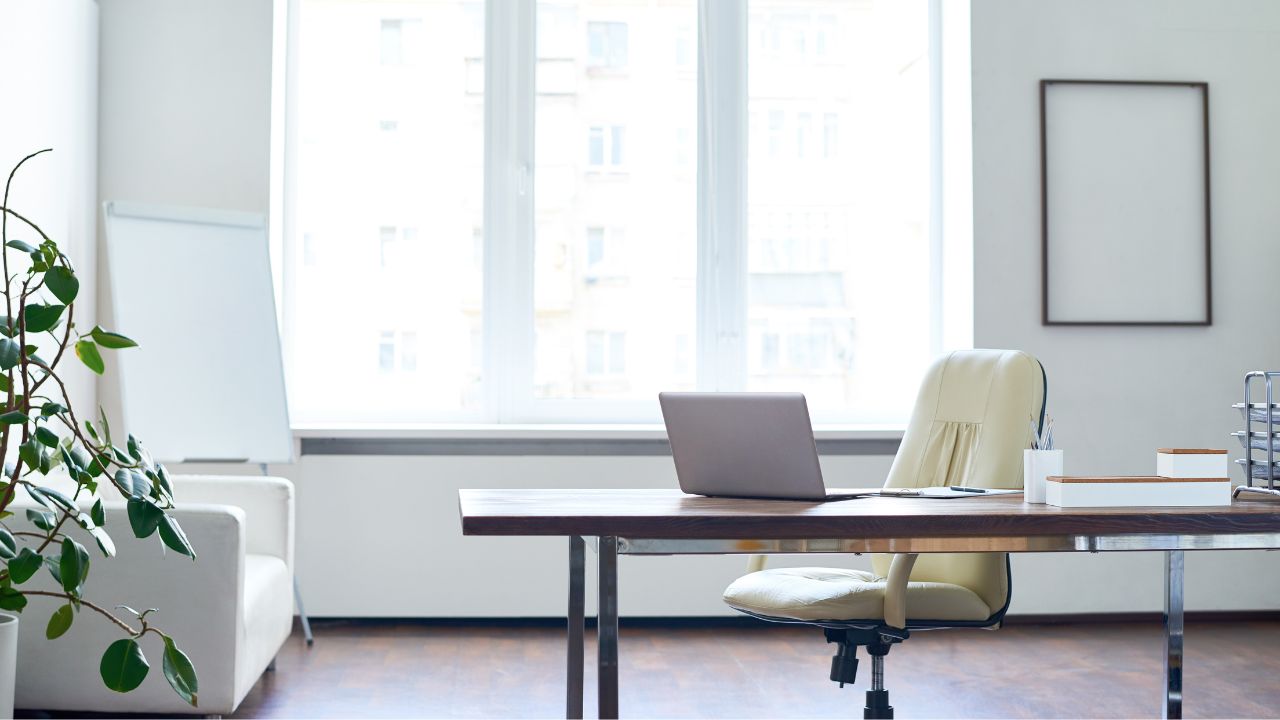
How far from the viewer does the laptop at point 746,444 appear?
189 centimetres

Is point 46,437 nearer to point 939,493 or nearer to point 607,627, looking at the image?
point 607,627

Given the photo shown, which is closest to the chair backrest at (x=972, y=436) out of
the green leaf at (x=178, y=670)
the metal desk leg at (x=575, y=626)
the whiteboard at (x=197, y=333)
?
the metal desk leg at (x=575, y=626)

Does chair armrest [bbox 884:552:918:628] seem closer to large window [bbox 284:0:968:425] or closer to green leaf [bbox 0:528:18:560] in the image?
green leaf [bbox 0:528:18:560]

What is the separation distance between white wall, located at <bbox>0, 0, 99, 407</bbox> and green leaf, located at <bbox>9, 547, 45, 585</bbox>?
4.75 feet

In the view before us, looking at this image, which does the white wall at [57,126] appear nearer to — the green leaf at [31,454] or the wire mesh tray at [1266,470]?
the green leaf at [31,454]

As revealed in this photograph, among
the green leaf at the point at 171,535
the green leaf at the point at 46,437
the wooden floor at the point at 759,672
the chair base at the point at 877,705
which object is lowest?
the wooden floor at the point at 759,672

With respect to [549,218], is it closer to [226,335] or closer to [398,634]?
[226,335]

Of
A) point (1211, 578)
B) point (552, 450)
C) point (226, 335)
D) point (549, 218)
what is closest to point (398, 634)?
point (552, 450)

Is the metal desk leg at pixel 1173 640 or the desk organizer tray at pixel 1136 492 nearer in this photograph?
the desk organizer tray at pixel 1136 492

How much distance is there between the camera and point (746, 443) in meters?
1.93

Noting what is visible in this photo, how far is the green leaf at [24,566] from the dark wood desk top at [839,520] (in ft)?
2.58

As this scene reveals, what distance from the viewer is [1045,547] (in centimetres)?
176

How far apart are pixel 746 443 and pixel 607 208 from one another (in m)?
2.39

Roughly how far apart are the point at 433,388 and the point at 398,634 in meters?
0.89
